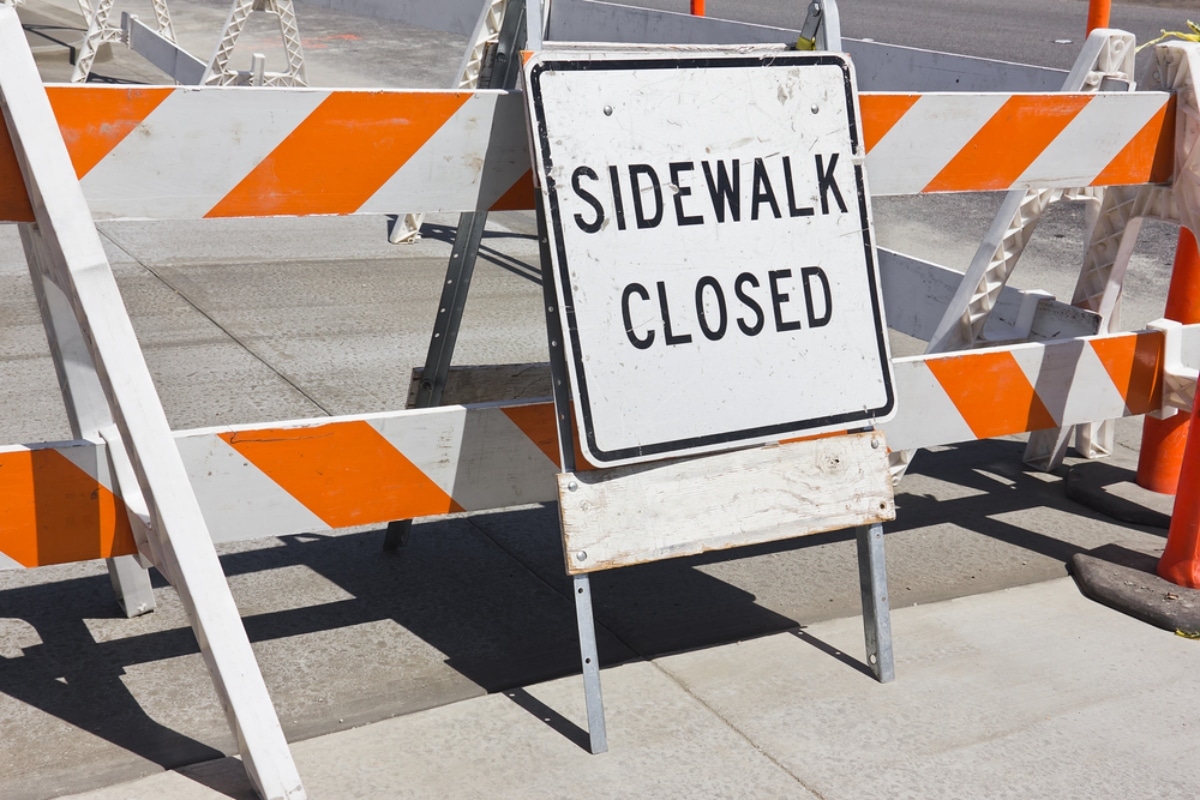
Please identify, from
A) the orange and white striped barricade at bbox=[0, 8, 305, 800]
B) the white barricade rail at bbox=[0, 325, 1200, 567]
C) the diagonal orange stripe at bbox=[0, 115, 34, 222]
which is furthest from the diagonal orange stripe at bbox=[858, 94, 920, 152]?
the diagonal orange stripe at bbox=[0, 115, 34, 222]

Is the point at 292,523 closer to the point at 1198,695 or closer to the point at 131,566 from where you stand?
the point at 131,566

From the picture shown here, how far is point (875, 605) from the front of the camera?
3207mm

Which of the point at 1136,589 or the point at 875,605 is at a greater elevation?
the point at 875,605

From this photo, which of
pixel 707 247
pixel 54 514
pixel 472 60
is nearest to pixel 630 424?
pixel 707 247

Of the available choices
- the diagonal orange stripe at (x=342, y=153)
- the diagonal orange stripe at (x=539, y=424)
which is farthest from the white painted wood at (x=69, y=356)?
the diagonal orange stripe at (x=539, y=424)

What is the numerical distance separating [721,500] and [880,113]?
113 centimetres

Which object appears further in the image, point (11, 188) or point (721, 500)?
point (721, 500)

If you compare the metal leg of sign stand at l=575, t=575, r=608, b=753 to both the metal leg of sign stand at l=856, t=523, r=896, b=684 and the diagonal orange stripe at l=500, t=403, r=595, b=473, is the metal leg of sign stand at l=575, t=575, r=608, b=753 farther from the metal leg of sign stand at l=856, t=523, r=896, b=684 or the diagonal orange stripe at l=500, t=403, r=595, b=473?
the metal leg of sign stand at l=856, t=523, r=896, b=684

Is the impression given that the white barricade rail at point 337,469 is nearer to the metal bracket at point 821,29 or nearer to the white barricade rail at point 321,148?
the white barricade rail at point 321,148

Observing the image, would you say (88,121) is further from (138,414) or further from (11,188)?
(138,414)

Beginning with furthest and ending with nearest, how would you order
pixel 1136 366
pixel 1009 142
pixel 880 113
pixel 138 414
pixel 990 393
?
1. pixel 1136 366
2. pixel 990 393
3. pixel 1009 142
4. pixel 880 113
5. pixel 138 414

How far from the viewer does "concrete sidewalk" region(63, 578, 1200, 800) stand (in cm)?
272

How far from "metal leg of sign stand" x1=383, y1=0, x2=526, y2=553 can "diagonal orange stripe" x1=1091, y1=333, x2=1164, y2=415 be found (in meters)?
1.99

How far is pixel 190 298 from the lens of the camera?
644cm
